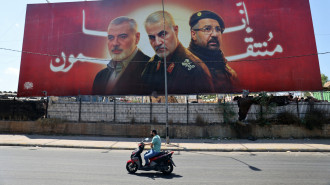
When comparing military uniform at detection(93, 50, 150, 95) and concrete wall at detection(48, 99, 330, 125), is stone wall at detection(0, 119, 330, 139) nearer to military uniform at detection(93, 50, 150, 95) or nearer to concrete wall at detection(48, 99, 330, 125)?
concrete wall at detection(48, 99, 330, 125)

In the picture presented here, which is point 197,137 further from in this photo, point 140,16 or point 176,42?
point 140,16

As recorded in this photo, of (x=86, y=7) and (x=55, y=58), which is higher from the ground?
(x=86, y=7)

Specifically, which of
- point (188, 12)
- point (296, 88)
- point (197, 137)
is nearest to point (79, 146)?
point (197, 137)

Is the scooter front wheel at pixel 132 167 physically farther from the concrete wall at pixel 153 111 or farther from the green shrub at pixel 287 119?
the green shrub at pixel 287 119

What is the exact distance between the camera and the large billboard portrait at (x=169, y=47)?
2084 cm

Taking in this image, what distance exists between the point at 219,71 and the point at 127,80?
1012cm

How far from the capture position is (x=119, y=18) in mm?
23078

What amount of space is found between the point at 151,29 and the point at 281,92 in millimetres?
15618

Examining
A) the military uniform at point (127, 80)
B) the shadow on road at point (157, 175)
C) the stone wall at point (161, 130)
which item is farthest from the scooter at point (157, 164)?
the military uniform at point (127, 80)

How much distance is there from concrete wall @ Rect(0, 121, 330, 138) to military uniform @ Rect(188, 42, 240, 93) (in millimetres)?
6977

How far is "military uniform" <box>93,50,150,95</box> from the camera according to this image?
2186 cm

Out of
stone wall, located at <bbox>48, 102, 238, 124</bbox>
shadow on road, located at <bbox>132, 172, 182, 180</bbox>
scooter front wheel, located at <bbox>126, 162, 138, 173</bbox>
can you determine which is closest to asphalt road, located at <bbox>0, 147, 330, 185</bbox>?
shadow on road, located at <bbox>132, 172, 182, 180</bbox>

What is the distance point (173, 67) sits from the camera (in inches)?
→ 849

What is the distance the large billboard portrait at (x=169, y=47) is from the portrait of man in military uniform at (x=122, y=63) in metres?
0.11
